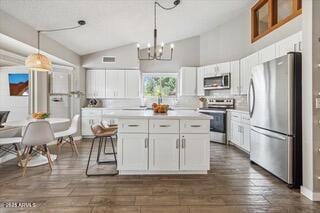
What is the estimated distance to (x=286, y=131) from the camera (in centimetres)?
267

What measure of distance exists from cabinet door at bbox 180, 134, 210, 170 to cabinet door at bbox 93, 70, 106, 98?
3995 millimetres

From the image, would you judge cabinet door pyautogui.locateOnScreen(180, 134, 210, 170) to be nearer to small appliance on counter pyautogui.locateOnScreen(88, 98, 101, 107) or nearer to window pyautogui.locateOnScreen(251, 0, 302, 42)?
window pyautogui.locateOnScreen(251, 0, 302, 42)

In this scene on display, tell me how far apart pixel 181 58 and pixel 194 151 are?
4.32m

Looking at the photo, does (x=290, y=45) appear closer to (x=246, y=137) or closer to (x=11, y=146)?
(x=246, y=137)

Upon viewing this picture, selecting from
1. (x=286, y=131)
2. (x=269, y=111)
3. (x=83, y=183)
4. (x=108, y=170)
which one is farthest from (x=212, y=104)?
(x=83, y=183)

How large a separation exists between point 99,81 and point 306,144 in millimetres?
5461

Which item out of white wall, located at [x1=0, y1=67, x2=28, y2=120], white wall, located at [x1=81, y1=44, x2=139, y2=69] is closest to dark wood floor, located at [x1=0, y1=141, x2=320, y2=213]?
white wall, located at [x1=0, y1=67, x2=28, y2=120]

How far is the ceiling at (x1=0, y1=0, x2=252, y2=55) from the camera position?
3275 mm

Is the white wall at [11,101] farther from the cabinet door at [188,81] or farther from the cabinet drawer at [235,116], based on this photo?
the cabinet drawer at [235,116]

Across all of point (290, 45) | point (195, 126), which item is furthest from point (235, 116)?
point (195, 126)

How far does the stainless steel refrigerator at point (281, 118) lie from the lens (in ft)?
8.59

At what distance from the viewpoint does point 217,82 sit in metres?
5.66

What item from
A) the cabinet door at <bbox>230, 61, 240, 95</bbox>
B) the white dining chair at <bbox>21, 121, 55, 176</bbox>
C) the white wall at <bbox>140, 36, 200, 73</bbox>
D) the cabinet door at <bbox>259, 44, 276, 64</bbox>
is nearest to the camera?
the white dining chair at <bbox>21, 121, 55, 176</bbox>

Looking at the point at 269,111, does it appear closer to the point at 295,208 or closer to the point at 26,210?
the point at 295,208
